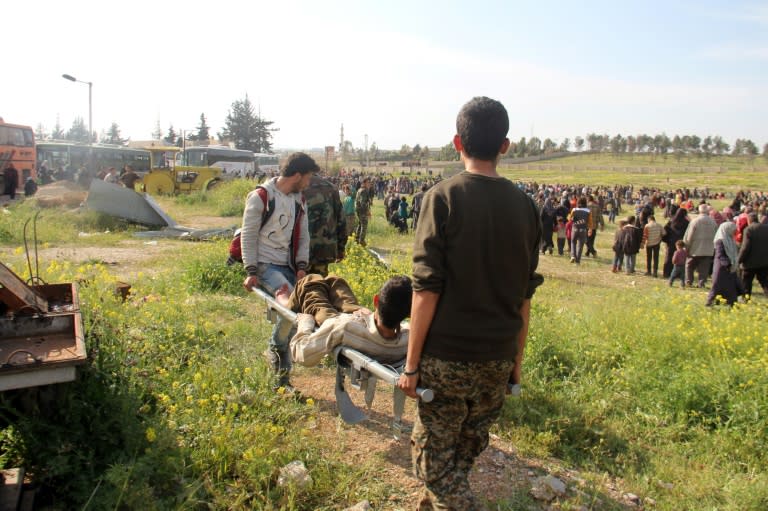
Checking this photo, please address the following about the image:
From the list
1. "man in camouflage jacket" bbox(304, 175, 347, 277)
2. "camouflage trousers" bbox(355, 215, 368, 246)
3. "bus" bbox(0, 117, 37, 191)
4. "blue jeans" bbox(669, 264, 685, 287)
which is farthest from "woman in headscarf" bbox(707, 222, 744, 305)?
"bus" bbox(0, 117, 37, 191)

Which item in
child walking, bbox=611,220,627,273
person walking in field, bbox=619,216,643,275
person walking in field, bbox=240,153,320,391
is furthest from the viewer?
child walking, bbox=611,220,627,273

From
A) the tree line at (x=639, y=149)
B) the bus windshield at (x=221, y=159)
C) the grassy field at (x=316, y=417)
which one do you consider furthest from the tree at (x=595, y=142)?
the grassy field at (x=316, y=417)

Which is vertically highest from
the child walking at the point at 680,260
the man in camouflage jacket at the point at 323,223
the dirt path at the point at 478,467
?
the man in camouflage jacket at the point at 323,223

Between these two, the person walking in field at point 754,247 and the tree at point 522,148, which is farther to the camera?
the tree at point 522,148

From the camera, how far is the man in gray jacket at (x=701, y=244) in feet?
33.8

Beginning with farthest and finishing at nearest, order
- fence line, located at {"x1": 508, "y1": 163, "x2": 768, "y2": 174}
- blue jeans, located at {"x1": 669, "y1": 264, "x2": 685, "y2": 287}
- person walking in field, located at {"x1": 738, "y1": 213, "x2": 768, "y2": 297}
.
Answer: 1. fence line, located at {"x1": 508, "y1": 163, "x2": 768, "y2": 174}
2. blue jeans, located at {"x1": 669, "y1": 264, "x2": 685, "y2": 287}
3. person walking in field, located at {"x1": 738, "y1": 213, "x2": 768, "y2": 297}

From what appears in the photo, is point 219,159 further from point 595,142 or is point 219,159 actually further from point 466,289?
point 595,142

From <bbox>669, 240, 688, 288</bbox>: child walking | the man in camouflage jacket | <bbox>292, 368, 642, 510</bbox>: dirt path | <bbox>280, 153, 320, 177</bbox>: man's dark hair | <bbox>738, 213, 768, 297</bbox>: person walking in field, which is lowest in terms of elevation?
<bbox>292, 368, 642, 510</bbox>: dirt path

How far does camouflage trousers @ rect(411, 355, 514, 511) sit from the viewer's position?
231cm

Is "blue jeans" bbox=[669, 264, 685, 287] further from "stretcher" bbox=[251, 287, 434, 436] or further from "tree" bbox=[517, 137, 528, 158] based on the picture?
"tree" bbox=[517, 137, 528, 158]

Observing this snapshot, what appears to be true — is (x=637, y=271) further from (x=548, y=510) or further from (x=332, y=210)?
(x=548, y=510)

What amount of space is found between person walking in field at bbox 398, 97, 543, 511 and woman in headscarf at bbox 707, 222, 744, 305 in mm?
7244

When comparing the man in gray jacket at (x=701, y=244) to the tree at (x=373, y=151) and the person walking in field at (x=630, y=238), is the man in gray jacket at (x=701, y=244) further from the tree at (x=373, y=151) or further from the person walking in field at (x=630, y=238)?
the tree at (x=373, y=151)

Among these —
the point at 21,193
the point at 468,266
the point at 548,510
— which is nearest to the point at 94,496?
the point at 468,266
